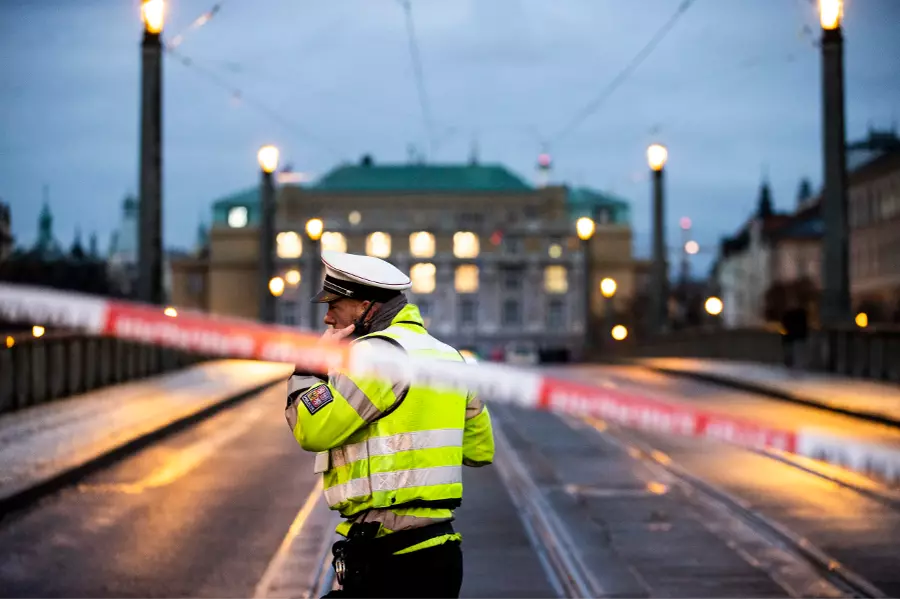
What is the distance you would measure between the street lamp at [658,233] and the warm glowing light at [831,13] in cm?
1601

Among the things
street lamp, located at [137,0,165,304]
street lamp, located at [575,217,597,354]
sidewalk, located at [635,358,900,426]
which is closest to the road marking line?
sidewalk, located at [635,358,900,426]

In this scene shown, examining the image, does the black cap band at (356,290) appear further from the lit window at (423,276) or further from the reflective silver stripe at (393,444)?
the lit window at (423,276)

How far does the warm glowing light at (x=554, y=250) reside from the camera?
134875mm

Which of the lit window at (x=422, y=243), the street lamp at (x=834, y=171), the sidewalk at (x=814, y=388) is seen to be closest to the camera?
the sidewalk at (x=814, y=388)

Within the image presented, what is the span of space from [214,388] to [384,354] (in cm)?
2423

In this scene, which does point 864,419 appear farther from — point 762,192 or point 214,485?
point 762,192

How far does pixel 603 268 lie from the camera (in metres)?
134

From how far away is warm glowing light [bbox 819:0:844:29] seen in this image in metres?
25.3

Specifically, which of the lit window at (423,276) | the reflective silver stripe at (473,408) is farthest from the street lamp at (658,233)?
the lit window at (423,276)

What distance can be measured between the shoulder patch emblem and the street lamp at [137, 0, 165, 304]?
73.7 ft

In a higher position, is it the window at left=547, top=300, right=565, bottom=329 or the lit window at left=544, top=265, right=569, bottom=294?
the lit window at left=544, top=265, right=569, bottom=294

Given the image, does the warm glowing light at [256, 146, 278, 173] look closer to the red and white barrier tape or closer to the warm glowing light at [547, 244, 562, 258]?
the red and white barrier tape

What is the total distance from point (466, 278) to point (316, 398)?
130 meters

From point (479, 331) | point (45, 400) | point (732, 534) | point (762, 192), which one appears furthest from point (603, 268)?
point (732, 534)
